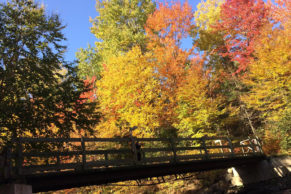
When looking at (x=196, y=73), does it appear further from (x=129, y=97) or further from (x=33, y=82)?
(x=33, y=82)

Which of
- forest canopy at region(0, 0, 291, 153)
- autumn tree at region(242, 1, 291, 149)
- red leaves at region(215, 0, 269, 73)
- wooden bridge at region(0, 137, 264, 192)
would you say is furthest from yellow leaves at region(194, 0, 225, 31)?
wooden bridge at region(0, 137, 264, 192)

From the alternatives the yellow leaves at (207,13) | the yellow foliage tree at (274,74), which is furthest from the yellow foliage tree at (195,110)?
the yellow leaves at (207,13)

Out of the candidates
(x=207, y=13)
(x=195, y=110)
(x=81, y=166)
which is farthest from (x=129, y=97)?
(x=207, y=13)

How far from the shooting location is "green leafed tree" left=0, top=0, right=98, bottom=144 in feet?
35.2

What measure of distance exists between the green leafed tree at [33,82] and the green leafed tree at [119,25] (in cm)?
1651

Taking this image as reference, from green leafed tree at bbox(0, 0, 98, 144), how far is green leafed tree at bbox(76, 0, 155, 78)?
54.2ft

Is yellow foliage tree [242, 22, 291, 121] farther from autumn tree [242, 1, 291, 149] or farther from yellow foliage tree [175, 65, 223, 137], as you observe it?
yellow foliage tree [175, 65, 223, 137]

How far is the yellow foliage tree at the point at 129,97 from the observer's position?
2031 cm

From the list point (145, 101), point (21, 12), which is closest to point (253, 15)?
point (145, 101)

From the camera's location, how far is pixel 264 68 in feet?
60.4

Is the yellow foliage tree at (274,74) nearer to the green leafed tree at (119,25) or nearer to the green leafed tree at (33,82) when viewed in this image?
the green leafed tree at (33,82)

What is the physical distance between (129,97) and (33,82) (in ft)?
34.4

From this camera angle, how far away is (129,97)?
2127 cm

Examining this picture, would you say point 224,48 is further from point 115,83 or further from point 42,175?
point 42,175
